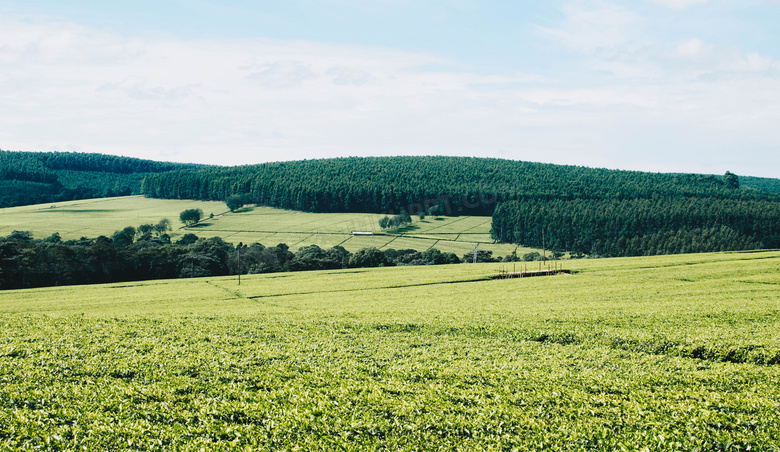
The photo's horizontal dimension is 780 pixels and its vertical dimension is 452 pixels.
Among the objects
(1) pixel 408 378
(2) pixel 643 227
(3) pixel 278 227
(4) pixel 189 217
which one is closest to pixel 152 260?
(3) pixel 278 227

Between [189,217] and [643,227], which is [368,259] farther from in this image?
[643,227]

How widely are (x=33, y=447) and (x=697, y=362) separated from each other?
89.3 ft

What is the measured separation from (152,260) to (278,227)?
60.6 metres

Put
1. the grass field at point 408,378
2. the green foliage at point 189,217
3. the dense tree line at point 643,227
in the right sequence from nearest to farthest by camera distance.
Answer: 1. the grass field at point 408,378
2. the dense tree line at point 643,227
3. the green foliage at point 189,217

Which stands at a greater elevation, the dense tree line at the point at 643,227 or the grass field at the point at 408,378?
the dense tree line at the point at 643,227

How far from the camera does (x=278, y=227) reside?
159 m

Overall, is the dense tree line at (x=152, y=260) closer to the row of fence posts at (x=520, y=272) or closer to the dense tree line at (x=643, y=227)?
the row of fence posts at (x=520, y=272)

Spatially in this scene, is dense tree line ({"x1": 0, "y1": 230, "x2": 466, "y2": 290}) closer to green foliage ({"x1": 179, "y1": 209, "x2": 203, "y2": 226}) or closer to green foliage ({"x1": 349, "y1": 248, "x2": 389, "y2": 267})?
green foliage ({"x1": 349, "y1": 248, "x2": 389, "y2": 267})

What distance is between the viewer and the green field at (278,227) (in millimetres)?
137750

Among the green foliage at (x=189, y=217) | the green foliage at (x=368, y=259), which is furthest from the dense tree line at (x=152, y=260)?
the green foliage at (x=189, y=217)

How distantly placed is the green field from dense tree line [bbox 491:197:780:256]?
40.6 ft

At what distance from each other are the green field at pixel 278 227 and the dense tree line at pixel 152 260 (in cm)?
1644

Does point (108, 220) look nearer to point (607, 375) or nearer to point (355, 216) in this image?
point (355, 216)

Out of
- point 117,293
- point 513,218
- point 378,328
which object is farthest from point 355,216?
point 378,328
